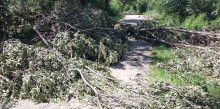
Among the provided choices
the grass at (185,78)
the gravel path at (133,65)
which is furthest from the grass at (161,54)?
the gravel path at (133,65)

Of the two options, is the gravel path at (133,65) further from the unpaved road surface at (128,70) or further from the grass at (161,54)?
the grass at (161,54)

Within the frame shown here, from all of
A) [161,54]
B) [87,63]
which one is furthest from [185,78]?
[87,63]

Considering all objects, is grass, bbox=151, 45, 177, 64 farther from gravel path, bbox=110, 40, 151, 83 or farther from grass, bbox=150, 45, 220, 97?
gravel path, bbox=110, 40, 151, 83

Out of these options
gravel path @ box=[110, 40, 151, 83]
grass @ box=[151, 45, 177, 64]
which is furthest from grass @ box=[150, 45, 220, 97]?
gravel path @ box=[110, 40, 151, 83]

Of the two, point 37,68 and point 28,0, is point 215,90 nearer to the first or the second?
point 37,68

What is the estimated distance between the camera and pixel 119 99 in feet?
10.3

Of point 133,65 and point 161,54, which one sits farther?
point 161,54

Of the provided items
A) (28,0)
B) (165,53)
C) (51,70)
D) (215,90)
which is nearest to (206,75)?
(215,90)

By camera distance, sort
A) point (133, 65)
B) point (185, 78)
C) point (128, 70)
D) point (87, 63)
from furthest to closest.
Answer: point (133, 65)
point (128, 70)
point (87, 63)
point (185, 78)

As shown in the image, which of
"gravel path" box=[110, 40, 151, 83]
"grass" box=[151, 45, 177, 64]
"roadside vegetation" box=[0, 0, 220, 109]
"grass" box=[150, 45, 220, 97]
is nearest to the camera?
"roadside vegetation" box=[0, 0, 220, 109]

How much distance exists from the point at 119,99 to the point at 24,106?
6.21 ft

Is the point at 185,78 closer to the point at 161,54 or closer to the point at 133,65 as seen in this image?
the point at 133,65

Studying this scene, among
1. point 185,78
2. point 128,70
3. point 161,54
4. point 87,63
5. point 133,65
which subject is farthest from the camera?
point 161,54

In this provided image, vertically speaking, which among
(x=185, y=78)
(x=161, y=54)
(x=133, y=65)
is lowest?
(x=185, y=78)
